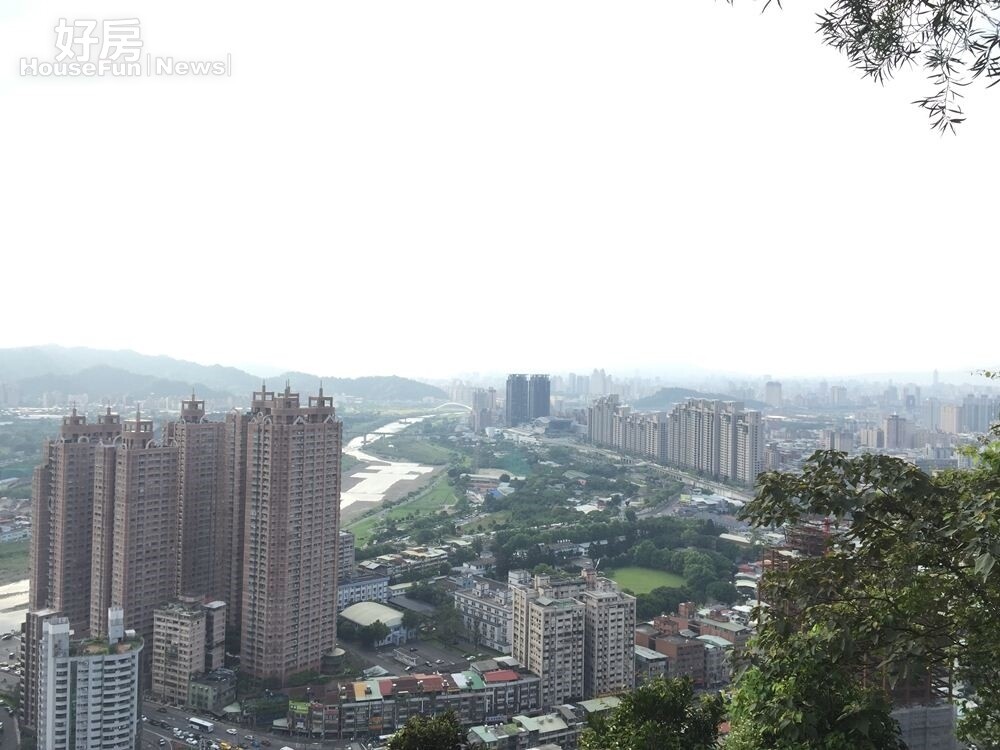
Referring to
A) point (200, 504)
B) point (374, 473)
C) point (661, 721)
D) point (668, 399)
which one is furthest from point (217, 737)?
point (668, 399)

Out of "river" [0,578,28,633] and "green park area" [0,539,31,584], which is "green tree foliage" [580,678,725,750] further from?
"green park area" [0,539,31,584]

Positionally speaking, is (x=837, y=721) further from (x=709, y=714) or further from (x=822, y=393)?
(x=822, y=393)

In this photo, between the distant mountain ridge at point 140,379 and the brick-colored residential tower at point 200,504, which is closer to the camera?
the brick-colored residential tower at point 200,504

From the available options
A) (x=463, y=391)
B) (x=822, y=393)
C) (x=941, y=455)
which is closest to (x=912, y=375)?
(x=822, y=393)

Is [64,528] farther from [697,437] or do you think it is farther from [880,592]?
[697,437]

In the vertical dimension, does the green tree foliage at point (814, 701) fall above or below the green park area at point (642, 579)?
above

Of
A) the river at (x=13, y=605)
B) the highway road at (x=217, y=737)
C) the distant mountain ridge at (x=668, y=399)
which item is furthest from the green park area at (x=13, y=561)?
the distant mountain ridge at (x=668, y=399)

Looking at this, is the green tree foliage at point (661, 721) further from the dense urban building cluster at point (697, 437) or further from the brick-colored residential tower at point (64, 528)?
the dense urban building cluster at point (697, 437)
